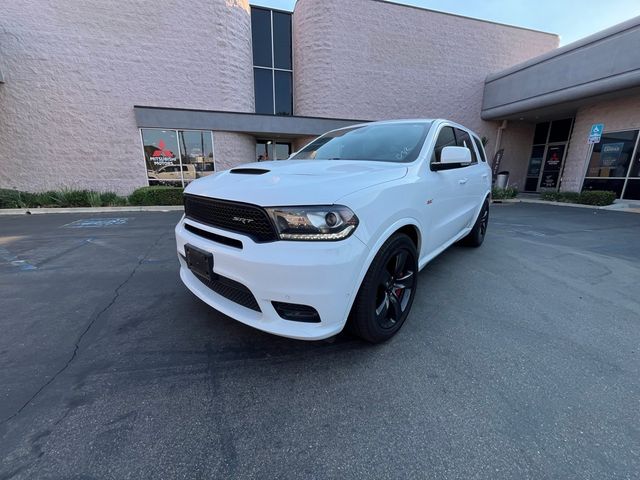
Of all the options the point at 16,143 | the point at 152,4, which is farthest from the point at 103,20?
the point at 16,143

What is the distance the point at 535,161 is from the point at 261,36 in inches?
678

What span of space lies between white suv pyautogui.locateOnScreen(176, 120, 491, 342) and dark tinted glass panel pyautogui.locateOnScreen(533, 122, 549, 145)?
19.4m

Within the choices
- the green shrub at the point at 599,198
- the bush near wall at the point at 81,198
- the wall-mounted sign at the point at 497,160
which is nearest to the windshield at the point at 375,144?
the bush near wall at the point at 81,198

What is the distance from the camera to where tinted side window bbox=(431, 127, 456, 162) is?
294 cm

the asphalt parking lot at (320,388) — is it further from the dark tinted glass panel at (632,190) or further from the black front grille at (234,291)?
the dark tinted glass panel at (632,190)

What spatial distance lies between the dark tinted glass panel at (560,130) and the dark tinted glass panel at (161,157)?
1993cm

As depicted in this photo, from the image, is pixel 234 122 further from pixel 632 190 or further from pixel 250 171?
pixel 632 190

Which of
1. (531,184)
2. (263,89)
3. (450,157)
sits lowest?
(531,184)

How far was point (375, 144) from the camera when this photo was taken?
10.3 ft

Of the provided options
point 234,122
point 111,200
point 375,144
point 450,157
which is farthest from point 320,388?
point 234,122

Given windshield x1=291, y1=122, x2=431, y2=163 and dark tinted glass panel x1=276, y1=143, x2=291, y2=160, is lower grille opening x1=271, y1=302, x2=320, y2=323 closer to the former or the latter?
windshield x1=291, y1=122, x2=431, y2=163

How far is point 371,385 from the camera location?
1.97 metres

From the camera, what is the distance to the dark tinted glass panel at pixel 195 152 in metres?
12.1

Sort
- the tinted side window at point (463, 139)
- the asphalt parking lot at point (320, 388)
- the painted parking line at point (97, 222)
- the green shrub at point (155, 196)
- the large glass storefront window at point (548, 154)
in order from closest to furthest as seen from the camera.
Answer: the asphalt parking lot at point (320, 388)
the tinted side window at point (463, 139)
the painted parking line at point (97, 222)
the green shrub at point (155, 196)
the large glass storefront window at point (548, 154)
